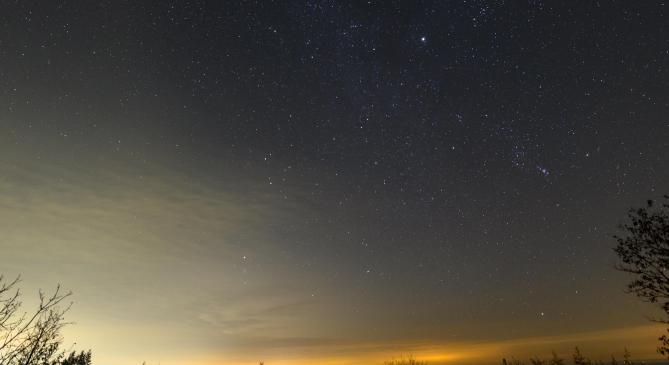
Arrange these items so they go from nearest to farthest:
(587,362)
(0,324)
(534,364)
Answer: (0,324), (587,362), (534,364)

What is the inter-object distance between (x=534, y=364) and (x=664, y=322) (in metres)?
68.3

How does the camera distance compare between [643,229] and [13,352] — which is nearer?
[13,352]

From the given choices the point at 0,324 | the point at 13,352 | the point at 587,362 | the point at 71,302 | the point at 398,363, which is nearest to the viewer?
the point at 0,324

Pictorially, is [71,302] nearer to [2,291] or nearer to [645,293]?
[2,291]

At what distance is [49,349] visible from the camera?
1538 centimetres

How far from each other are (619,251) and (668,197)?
2.76m

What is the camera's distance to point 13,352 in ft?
31.4

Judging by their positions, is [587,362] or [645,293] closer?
[645,293]

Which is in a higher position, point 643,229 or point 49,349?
point 643,229

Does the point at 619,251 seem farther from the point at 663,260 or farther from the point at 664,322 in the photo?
the point at 664,322

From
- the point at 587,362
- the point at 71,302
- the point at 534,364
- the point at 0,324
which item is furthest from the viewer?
the point at 534,364

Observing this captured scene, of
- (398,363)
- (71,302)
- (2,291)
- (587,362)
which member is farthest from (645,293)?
(398,363)

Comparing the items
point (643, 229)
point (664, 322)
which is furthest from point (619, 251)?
point (664, 322)

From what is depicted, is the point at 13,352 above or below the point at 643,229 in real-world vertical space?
below
